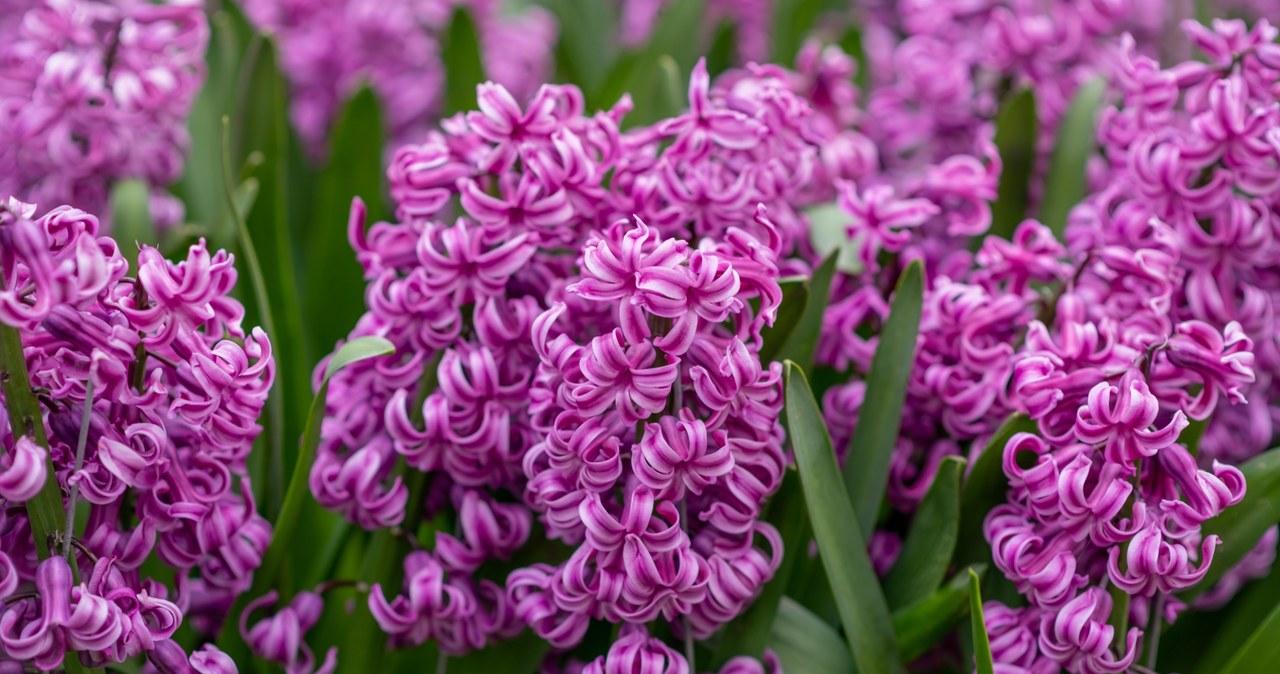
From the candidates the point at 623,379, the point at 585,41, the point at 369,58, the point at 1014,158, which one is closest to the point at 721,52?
the point at 585,41

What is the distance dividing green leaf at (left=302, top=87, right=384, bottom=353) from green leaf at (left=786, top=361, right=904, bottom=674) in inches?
24.7

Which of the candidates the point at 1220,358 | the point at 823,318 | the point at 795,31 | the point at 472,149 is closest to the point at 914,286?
the point at 823,318

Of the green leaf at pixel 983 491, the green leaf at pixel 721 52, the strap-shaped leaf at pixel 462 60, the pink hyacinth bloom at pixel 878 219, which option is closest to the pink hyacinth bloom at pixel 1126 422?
the green leaf at pixel 983 491

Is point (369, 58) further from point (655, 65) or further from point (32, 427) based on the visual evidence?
point (32, 427)

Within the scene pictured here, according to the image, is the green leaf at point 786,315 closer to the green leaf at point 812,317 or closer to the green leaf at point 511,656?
the green leaf at point 812,317

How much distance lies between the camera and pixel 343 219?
1.31m

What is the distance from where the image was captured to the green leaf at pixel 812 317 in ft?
3.06

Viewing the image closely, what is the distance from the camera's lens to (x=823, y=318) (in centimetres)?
95

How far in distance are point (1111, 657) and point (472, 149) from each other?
0.59 meters

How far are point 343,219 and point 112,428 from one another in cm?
60

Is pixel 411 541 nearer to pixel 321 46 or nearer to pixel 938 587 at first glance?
pixel 938 587

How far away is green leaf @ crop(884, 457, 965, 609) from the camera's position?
891 millimetres

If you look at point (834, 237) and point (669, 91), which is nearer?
point (834, 237)

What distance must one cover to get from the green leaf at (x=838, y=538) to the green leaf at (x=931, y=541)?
53mm
